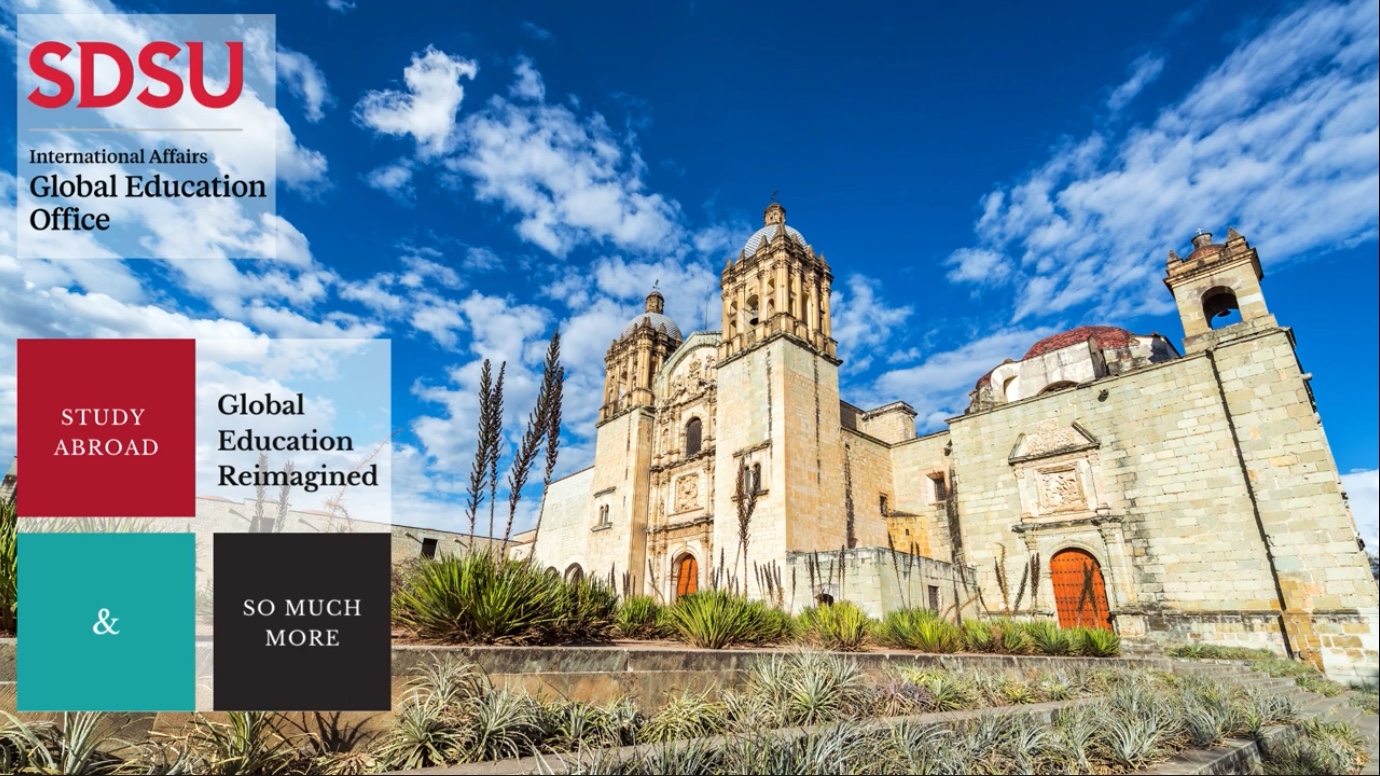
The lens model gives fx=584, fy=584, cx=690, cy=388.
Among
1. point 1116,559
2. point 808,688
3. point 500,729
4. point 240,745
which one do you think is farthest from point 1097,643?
point 240,745

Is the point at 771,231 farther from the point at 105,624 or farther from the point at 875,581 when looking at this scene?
the point at 105,624

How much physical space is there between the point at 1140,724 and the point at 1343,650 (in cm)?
1191

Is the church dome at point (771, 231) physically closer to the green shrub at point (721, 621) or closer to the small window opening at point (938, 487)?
the small window opening at point (938, 487)

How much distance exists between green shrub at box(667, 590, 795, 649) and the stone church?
5.34 feet

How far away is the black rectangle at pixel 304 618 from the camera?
297 cm

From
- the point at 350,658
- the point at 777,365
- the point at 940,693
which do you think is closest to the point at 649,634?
the point at 940,693

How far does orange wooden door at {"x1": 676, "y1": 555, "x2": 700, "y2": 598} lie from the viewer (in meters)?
21.0

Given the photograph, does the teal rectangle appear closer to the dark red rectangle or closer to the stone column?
the dark red rectangle

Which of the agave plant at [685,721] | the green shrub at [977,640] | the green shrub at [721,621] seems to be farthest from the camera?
the green shrub at [977,640]

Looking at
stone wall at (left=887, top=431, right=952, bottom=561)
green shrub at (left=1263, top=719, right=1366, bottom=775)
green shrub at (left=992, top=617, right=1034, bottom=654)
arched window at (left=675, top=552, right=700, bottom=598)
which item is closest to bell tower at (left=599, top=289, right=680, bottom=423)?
arched window at (left=675, top=552, right=700, bottom=598)

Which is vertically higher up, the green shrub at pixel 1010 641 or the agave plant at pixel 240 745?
the agave plant at pixel 240 745

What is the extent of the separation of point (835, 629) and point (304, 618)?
6609 mm

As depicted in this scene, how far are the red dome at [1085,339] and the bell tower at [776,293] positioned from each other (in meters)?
7.68

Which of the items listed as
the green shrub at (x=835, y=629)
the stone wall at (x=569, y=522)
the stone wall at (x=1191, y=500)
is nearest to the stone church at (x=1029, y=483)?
the stone wall at (x=1191, y=500)
